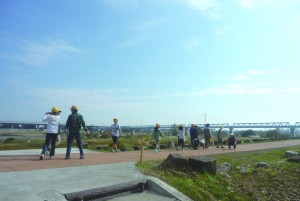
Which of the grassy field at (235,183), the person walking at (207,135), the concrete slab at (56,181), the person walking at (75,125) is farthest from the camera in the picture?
the person walking at (207,135)

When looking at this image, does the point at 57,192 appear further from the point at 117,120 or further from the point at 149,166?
the point at 117,120

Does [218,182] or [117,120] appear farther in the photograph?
[117,120]

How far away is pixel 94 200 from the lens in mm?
5895

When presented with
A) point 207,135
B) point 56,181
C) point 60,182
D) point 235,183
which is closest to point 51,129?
point 56,181

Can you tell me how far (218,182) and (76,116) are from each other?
538 centimetres

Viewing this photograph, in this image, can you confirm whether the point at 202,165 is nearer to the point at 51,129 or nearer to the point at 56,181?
the point at 56,181

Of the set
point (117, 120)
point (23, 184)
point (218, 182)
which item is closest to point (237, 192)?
point (218, 182)

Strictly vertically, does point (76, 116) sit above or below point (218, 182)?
above

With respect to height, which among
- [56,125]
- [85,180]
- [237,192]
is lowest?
[237,192]

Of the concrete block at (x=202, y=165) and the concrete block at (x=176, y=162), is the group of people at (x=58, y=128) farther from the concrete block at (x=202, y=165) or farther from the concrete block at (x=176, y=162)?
the concrete block at (x=202, y=165)

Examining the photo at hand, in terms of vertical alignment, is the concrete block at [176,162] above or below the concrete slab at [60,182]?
above

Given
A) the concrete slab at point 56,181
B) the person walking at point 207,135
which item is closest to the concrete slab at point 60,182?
the concrete slab at point 56,181

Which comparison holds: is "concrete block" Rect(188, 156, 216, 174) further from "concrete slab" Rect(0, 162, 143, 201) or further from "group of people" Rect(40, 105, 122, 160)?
"group of people" Rect(40, 105, 122, 160)

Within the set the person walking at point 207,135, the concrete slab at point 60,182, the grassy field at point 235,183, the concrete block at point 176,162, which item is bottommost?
the grassy field at point 235,183
